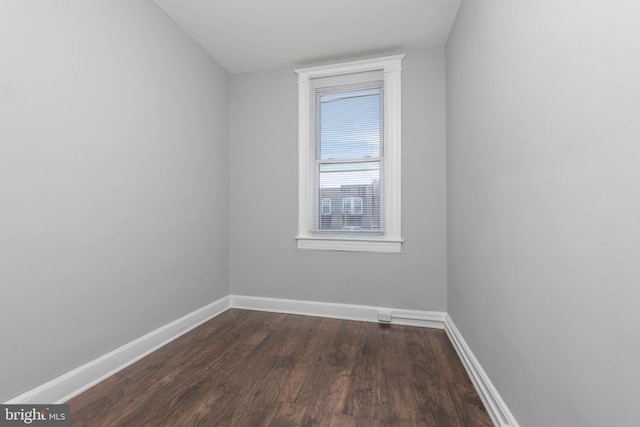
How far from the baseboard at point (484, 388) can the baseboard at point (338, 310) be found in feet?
1.34

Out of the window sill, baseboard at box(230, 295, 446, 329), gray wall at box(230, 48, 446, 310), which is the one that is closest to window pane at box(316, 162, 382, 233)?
the window sill

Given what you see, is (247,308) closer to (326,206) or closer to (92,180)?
(326,206)

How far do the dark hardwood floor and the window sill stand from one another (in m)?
0.76

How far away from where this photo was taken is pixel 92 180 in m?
1.63

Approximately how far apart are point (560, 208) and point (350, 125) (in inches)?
86.3

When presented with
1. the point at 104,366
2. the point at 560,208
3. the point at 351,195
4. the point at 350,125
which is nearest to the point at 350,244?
the point at 351,195

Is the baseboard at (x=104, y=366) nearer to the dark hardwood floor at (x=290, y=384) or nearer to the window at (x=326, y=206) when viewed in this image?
the dark hardwood floor at (x=290, y=384)

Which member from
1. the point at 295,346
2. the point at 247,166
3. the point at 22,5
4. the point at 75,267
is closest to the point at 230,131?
the point at 247,166

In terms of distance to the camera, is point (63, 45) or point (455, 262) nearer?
point (63, 45)

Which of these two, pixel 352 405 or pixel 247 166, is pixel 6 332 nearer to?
pixel 352 405

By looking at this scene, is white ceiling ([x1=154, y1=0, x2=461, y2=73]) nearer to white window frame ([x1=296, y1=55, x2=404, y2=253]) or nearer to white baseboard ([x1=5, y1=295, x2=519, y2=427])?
white window frame ([x1=296, y1=55, x2=404, y2=253])

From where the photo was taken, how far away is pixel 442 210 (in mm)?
2537

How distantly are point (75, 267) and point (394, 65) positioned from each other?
2943mm

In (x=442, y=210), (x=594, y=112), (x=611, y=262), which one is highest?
(x=594, y=112)
